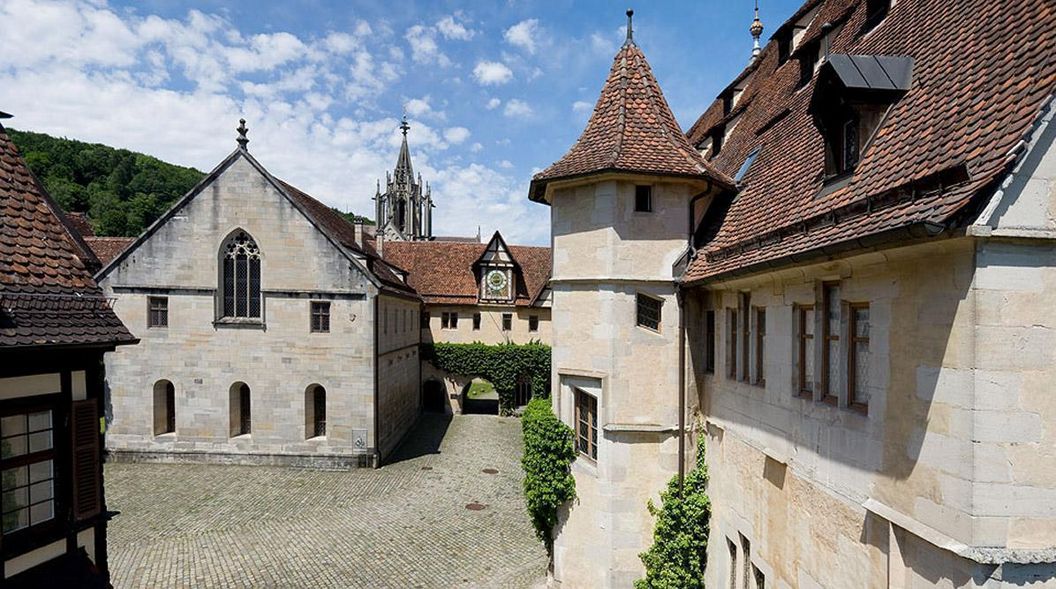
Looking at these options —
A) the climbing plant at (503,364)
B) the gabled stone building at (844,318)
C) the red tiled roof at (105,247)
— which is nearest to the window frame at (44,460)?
the gabled stone building at (844,318)

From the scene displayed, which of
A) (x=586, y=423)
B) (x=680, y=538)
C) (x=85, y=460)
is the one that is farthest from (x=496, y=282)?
(x=85, y=460)

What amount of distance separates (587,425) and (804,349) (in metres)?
5.26

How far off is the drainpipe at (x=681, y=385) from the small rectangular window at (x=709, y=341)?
1.97 feet

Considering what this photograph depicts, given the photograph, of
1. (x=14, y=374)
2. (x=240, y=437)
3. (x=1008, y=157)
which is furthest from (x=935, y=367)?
(x=240, y=437)

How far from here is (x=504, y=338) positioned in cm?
3581

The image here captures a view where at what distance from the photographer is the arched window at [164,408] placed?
23.4m

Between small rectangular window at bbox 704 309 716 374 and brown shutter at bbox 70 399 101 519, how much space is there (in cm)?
1077

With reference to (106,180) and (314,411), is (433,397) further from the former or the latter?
(106,180)

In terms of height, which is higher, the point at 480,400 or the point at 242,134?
the point at 242,134

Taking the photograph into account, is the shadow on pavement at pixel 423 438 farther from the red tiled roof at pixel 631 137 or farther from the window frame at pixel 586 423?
the red tiled roof at pixel 631 137

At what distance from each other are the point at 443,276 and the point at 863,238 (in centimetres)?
3338

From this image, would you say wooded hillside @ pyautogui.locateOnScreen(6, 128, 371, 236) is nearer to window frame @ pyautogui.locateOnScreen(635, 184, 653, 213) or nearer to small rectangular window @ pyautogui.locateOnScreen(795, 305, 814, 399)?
window frame @ pyautogui.locateOnScreen(635, 184, 653, 213)

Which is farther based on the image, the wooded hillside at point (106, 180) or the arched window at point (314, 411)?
the wooded hillside at point (106, 180)

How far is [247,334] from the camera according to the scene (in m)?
23.0
